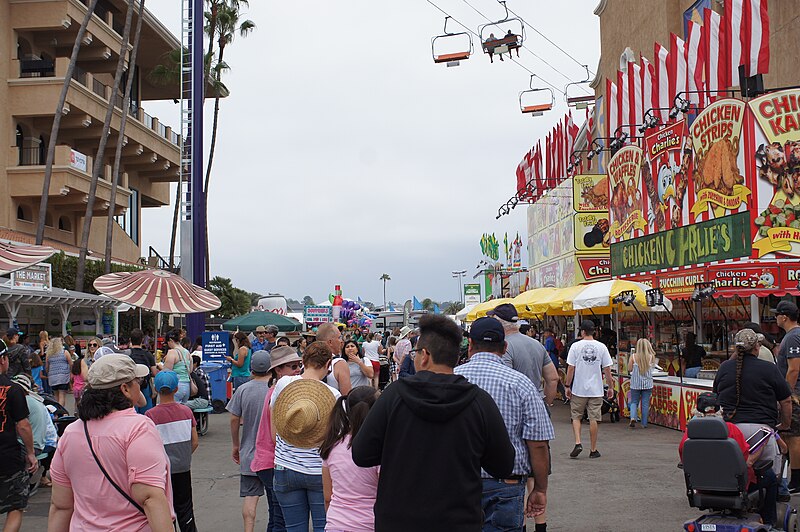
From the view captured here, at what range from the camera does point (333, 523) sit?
4.77m

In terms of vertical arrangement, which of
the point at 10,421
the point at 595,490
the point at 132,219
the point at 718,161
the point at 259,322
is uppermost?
the point at 132,219

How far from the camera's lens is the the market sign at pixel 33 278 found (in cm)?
2358

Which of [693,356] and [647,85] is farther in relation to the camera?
[647,85]

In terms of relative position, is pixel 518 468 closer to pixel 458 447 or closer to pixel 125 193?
pixel 458 447

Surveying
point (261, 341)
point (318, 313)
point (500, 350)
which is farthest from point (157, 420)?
point (318, 313)

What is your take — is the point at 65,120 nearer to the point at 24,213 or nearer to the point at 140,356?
the point at 24,213

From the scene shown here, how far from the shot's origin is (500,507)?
17.3ft

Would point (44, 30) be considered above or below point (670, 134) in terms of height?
above

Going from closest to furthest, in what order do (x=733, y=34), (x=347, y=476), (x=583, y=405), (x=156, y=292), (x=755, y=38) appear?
(x=347, y=476)
(x=156, y=292)
(x=583, y=405)
(x=755, y=38)
(x=733, y=34)

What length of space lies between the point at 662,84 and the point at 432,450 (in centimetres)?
2010

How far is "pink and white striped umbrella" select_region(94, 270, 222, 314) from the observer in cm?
1152

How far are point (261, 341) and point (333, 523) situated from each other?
1866 cm

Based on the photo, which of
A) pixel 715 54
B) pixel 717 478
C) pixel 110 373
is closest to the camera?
pixel 110 373

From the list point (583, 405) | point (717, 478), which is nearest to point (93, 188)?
point (583, 405)
